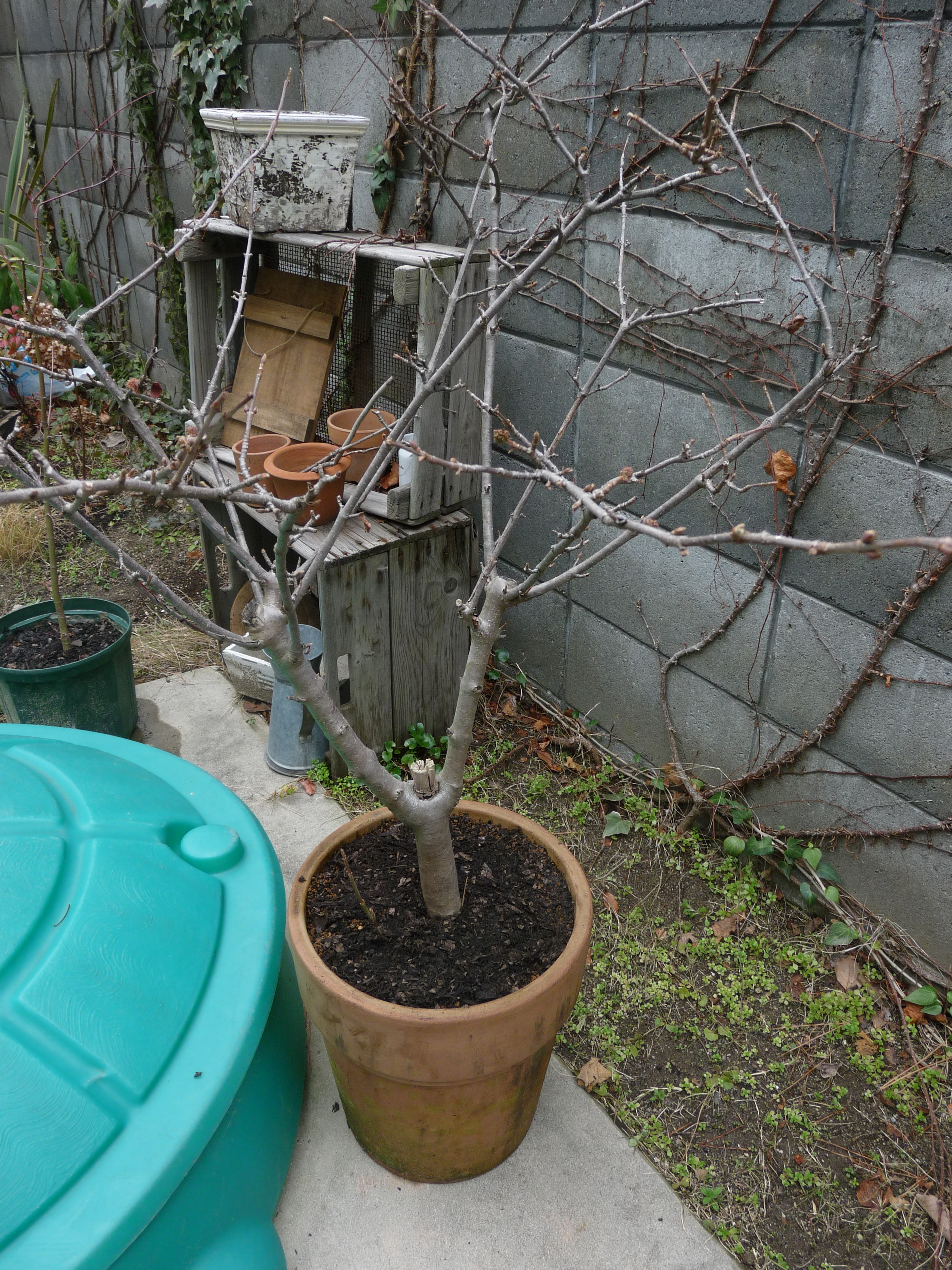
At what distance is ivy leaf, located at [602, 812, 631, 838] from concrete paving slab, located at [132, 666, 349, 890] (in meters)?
0.80

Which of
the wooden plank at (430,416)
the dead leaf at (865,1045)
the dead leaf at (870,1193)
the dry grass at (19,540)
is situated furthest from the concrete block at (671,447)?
the dry grass at (19,540)

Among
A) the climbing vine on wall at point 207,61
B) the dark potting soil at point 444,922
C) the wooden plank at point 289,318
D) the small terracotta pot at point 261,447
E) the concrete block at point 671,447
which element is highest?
the climbing vine on wall at point 207,61

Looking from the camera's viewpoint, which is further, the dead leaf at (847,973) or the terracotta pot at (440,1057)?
the dead leaf at (847,973)

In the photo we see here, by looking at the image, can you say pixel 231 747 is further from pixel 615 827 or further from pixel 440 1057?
pixel 440 1057

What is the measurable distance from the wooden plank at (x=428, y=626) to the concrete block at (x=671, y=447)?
19.4 inches

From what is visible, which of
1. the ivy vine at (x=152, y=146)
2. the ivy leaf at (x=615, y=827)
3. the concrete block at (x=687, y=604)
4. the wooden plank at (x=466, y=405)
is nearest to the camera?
the concrete block at (x=687, y=604)

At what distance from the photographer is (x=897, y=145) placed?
5.65 ft

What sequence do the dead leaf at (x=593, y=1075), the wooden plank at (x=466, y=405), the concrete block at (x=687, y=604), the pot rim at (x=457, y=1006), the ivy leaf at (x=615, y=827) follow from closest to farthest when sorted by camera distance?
the pot rim at (x=457, y=1006)
the dead leaf at (x=593, y=1075)
the concrete block at (x=687, y=604)
the wooden plank at (x=466, y=405)
the ivy leaf at (x=615, y=827)

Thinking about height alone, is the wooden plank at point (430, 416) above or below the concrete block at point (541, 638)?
above

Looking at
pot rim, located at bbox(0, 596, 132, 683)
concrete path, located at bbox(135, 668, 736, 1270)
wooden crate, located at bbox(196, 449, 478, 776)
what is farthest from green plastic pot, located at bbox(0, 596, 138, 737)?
concrete path, located at bbox(135, 668, 736, 1270)

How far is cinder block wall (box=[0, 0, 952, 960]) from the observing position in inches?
70.2

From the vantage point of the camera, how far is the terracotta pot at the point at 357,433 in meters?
2.68

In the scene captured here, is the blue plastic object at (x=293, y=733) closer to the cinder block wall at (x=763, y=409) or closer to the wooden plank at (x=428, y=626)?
the wooden plank at (x=428, y=626)

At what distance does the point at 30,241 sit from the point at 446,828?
679 cm
